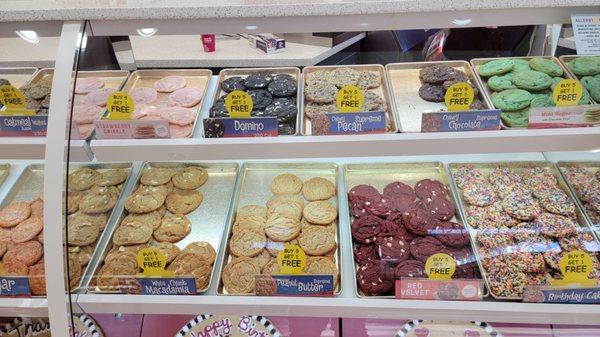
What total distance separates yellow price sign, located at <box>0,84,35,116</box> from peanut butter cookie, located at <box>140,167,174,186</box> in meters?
0.58

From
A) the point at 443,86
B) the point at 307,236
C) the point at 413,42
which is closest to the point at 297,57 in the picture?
the point at 413,42

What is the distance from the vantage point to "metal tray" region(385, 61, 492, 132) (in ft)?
6.32

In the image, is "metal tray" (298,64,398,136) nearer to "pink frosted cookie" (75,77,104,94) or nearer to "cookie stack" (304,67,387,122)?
"cookie stack" (304,67,387,122)

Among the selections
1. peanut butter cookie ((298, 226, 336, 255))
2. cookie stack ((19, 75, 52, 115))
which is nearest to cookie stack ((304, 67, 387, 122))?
peanut butter cookie ((298, 226, 336, 255))

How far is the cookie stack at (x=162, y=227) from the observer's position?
1.80 m

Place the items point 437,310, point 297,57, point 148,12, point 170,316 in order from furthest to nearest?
point 297,57 < point 170,316 < point 437,310 < point 148,12

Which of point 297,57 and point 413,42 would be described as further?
point 297,57

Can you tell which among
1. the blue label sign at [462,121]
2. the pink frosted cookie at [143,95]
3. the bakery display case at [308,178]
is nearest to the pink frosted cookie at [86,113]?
the bakery display case at [308,178]

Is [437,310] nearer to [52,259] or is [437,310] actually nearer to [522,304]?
[522,304]

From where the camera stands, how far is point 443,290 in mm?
1646

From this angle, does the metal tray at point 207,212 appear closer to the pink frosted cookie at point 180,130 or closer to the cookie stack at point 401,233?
the pink frosted cookie at point 180,130

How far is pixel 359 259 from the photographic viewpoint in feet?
6.04

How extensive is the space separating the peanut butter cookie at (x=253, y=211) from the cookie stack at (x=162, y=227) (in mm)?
201

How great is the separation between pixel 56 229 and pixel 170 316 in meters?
0.66
